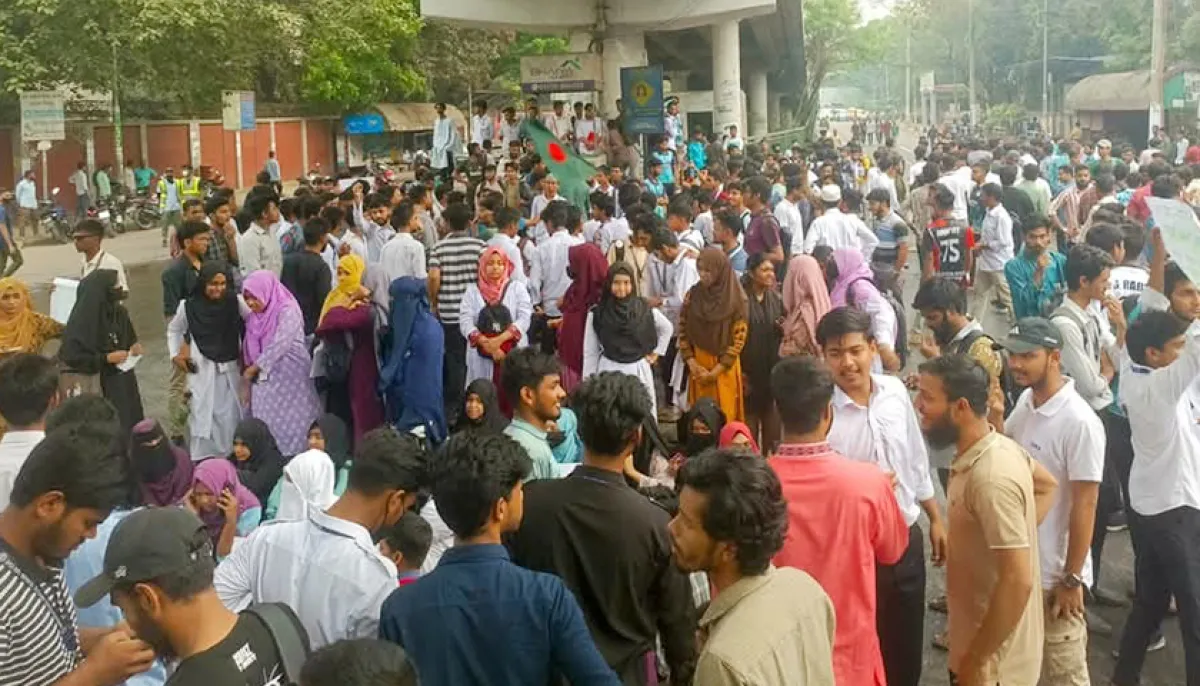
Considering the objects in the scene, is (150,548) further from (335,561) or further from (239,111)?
(239,111)

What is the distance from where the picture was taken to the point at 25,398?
3996mm

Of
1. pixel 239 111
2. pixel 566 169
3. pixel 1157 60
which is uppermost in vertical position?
pixel 1157 60

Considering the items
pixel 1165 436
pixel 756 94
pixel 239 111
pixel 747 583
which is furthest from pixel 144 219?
pixel 747 583

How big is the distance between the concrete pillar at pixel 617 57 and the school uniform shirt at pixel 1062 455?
18.7 meters

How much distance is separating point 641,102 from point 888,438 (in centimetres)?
1356

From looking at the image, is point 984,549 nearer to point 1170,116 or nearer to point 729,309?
point 729,309

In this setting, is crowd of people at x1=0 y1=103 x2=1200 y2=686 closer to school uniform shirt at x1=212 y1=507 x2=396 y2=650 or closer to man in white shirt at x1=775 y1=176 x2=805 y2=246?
school uniform shirt at x1=212 y1=507 x2=396 y2=650

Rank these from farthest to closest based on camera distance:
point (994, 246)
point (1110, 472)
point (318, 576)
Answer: point (994, 246), point (1110, 472), point (318, 576)

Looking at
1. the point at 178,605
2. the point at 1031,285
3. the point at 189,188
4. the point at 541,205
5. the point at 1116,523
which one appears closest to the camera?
the point at 178,605

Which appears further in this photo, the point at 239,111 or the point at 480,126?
the point at 239,111

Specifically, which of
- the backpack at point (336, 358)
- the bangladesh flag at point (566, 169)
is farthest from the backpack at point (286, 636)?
the bangladesh flag at point (566, 169)

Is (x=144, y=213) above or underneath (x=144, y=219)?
above

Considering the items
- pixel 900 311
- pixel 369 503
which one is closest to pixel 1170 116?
pixel 900 311

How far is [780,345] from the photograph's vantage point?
6.87 meters
